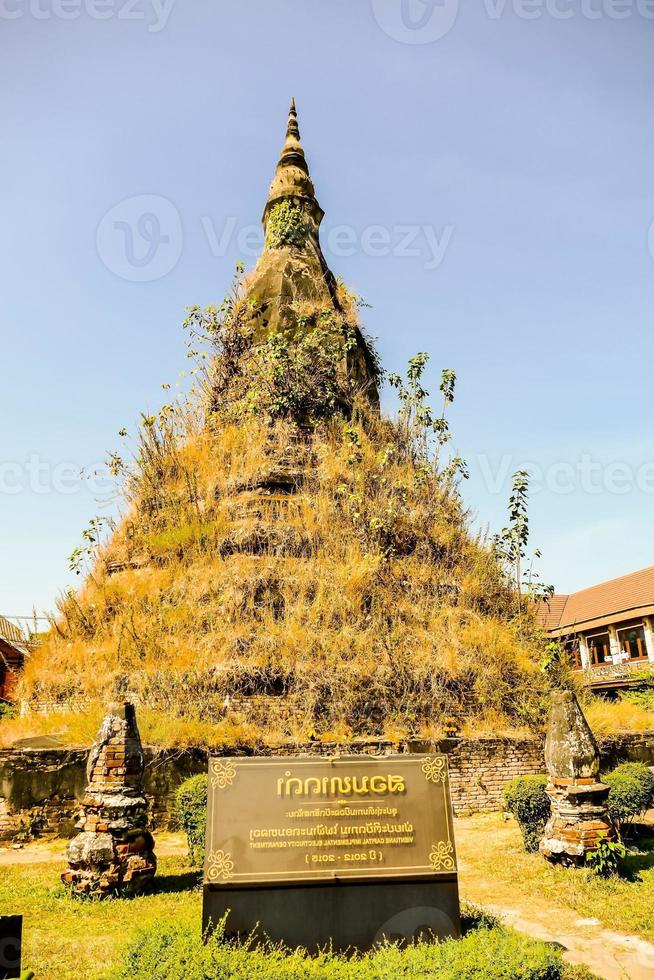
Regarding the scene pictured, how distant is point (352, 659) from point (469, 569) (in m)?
3.83

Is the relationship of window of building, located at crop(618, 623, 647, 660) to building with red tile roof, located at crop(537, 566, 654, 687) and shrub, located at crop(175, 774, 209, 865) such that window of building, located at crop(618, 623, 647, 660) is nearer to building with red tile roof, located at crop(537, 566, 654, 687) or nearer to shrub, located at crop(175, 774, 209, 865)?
building with red tile roof, located at crop(537, 566, 654, 687)

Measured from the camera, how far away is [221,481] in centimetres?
1394

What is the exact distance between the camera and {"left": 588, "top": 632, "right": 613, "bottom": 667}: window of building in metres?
25.6

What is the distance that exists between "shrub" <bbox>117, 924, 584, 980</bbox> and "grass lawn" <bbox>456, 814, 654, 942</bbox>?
1.57 metres

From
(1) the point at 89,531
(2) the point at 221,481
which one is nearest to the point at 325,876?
(2) the point at 221,481

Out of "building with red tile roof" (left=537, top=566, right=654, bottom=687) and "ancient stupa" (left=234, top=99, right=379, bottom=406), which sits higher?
"ancient stupa" (left=234, top=99, right=379, bottom=406)

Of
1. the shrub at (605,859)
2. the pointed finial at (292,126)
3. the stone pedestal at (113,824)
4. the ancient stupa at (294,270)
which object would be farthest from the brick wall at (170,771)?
the pointed finial at (292,126)

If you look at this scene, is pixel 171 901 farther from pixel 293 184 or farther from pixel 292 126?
pixel 292 126

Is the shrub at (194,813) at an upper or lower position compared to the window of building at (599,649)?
lower

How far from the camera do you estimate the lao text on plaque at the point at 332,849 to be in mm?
4547

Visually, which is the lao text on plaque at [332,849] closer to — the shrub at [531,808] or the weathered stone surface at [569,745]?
the weathered stone surface at [569,745]

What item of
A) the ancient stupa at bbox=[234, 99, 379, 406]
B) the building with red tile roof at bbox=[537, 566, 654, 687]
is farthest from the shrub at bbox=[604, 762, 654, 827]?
the building with red tile roof at bbox=[537, 566, 654, 687]

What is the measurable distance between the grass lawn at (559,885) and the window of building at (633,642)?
55.9ft

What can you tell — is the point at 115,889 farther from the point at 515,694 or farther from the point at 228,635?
the point at 515,694
